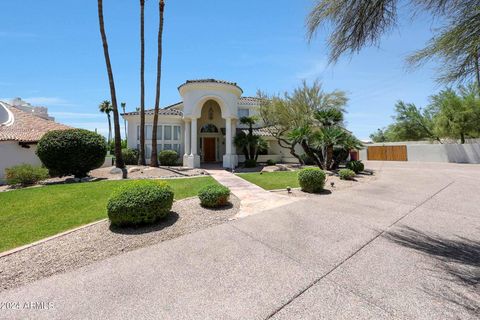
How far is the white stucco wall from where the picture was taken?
15.1m

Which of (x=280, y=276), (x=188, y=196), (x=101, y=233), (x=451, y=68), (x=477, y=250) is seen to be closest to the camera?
(x=280, y=276)

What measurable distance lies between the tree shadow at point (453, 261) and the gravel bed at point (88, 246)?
16.2ft

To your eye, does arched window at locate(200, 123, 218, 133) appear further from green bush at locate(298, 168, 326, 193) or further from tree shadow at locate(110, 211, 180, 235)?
tree shadow at locate(110, 211, 180, 235)

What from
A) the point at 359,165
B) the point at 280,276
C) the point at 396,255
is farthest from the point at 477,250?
the point at 359,165

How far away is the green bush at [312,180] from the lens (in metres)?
10.7

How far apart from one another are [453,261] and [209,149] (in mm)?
22779

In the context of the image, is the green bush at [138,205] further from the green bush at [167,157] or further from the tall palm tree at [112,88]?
the green bush at [167,157]

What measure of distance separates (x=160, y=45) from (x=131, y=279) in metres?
20.2

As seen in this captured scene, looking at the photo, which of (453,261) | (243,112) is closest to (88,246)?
(453,261)

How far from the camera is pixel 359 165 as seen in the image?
17219 millimetres

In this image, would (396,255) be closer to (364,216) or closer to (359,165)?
(364,216)

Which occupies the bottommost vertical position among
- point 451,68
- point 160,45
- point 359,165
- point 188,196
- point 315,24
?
point 188,196

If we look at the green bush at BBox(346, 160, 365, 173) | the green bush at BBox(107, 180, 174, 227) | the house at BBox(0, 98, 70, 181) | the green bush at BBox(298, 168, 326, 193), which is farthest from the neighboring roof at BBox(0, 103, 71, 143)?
the green bush at BBox(346, 160, 365, 173)

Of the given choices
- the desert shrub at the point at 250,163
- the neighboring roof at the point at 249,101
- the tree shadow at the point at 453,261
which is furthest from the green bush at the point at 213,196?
the neighboring roof at the point at 249,101
